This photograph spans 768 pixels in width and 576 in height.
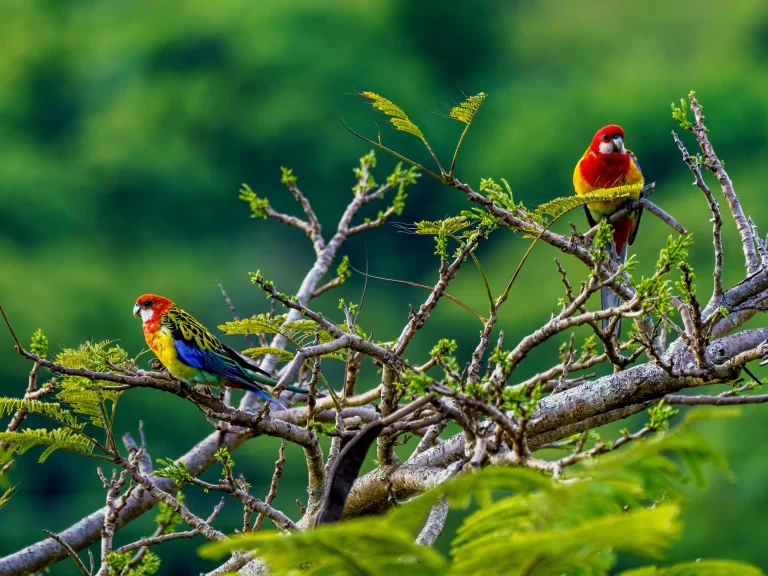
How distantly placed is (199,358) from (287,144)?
10219 mm

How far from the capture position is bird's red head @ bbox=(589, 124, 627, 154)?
2855 millimetres

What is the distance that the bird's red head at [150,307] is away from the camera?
229 centimetres

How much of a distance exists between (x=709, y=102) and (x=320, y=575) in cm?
1177

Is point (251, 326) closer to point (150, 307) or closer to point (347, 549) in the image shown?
point (347, 549)

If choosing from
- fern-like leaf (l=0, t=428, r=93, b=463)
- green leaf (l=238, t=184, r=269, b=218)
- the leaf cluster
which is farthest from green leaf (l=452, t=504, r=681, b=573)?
green leaf (l=238, t=184, r=269, b=218)

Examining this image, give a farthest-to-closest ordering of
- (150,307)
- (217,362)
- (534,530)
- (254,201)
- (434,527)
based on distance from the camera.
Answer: (150,307) → (254,201) → (217,362) → (434,527) → (534,530)

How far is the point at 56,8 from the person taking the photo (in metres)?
13.4

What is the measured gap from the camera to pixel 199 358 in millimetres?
2033

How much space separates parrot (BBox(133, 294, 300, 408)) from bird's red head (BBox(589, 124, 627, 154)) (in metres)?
1.46

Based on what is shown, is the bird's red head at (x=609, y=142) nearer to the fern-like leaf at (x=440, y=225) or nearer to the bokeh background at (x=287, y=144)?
the fern-like leaf at (x=440, y=225)

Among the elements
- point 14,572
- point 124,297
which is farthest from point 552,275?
point 14,572

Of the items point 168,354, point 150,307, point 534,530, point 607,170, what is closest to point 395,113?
point 534,530

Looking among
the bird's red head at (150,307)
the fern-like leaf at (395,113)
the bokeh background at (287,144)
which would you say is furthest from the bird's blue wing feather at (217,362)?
the bokeh background at (287,144)

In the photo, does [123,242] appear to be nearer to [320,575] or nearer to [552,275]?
[552,275]
